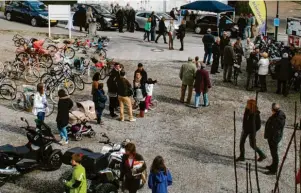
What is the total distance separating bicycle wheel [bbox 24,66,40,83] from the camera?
705 inches

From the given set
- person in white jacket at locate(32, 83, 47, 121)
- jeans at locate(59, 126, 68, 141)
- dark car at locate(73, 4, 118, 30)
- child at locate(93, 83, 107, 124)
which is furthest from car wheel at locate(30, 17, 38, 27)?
jeans at locate(59, 126, 68, 141)

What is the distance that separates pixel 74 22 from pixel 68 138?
18695 millimetres

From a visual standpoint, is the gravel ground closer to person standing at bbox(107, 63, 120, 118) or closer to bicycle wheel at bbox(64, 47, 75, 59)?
person standing at bbox(107, 63, 120, 118)

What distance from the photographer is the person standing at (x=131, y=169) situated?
8891mm

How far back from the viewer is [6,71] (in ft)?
58.0

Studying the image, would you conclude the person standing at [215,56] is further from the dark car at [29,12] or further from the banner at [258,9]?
the dark car at [29,12]

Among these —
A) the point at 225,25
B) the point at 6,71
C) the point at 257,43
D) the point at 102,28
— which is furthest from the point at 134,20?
the point at 6,71

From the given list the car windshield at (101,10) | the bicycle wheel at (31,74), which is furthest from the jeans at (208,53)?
the car windshield at (101,10)

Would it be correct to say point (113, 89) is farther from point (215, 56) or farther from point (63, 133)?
point (215, 56)

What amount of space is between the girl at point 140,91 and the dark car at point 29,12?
17.1 meters

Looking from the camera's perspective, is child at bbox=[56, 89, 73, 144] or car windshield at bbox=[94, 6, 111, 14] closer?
child at bbox=[56, 89, 73, 144]

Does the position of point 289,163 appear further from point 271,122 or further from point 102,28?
point 102,28

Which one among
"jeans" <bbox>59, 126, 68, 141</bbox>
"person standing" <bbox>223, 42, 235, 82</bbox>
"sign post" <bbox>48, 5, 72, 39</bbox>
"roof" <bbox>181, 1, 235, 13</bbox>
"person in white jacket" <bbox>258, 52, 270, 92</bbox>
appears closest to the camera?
"jeans" <bbox>59, 126, 68, 141</bbox>

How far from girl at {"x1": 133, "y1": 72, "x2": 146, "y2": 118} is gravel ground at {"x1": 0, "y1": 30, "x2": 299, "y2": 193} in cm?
36
